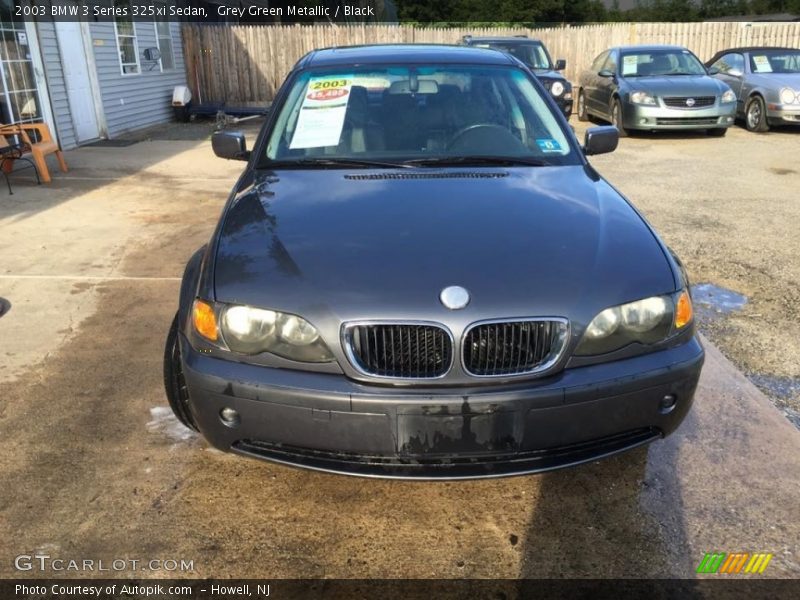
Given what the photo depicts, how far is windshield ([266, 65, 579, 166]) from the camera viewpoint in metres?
3.46

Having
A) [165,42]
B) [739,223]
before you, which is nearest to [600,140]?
[739,223]

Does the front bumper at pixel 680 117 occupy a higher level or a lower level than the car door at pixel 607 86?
lower

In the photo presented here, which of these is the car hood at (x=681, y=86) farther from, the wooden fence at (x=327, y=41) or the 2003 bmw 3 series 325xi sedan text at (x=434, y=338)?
the 2003 bmw 3 series 325xi sedan text at (x=434, y=338)

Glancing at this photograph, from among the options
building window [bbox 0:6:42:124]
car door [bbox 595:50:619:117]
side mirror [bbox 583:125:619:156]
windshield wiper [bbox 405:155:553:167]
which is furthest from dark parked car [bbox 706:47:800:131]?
building window [bbox 0:6:42:124]

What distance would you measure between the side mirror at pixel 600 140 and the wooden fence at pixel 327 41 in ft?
48.2

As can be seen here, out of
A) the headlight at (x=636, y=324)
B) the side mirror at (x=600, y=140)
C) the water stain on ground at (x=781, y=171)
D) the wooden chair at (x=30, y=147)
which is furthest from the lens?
the water stain on ground at (x=781, y=171)

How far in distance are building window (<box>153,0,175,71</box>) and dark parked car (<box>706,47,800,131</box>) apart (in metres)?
11.4

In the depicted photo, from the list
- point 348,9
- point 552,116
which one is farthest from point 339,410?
point 348,9

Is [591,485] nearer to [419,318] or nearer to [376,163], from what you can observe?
[419,318]

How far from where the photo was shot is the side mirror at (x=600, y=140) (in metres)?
3.97

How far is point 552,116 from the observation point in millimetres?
3719

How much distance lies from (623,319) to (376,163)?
1521 millimetres

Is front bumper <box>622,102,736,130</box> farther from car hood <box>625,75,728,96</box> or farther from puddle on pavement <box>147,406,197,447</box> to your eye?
puddle on pavement <box>147,406,197,447</box>

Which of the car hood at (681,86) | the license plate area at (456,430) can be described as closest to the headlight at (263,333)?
the license plate area at (456,430)
